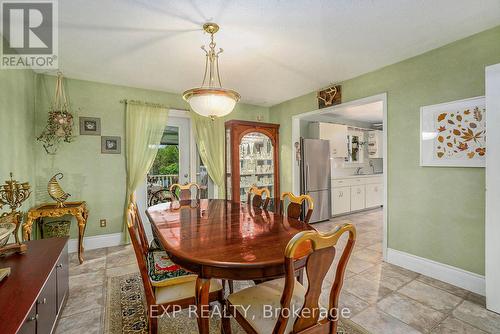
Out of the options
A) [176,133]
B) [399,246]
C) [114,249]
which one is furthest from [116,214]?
[399,246]

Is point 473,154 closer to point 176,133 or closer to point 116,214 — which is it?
point 176,133

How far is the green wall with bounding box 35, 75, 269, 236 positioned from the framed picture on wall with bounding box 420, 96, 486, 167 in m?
3.88

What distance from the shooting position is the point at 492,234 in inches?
75.7

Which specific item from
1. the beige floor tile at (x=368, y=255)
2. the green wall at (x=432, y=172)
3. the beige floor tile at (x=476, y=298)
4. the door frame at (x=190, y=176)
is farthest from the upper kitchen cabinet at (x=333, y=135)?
the beige floor tile at (x=476, y=298)

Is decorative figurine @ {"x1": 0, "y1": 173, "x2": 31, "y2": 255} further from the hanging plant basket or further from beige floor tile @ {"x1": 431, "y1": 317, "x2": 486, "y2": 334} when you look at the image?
beige floor tile @ {"x1": 431, "y1": 317, "x2": 486, "y2": 334}

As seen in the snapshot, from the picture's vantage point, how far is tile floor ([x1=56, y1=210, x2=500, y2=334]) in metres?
1.77

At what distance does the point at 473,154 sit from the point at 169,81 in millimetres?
3671

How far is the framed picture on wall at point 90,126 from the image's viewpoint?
130 inches

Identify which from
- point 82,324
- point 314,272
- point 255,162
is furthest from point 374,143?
point 82,324

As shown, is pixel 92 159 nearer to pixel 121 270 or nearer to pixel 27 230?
pixel 27 230

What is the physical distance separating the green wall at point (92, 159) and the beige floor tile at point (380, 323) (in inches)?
132

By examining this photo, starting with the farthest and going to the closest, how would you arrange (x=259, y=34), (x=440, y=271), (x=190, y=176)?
(x=190, y=176), (x=440, y=271), (x=259, y=34)

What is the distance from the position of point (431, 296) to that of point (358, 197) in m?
3.55

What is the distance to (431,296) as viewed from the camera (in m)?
2.16
